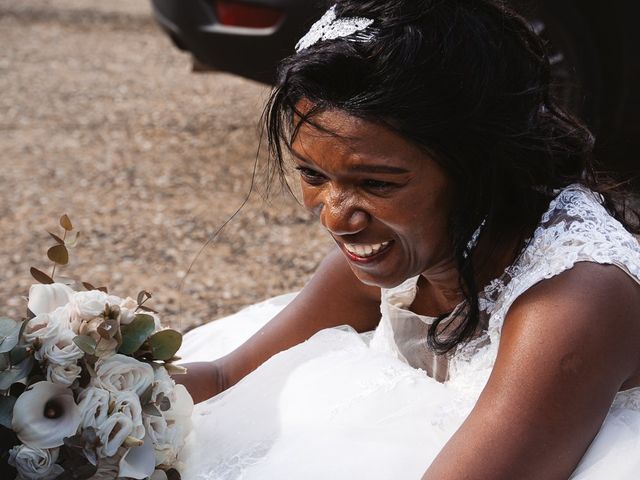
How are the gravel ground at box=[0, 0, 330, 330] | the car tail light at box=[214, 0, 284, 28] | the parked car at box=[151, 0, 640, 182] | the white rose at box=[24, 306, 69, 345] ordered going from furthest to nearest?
the car tail light at box=[214, 0, 284, 28], the parked car at box=[151, 0, 640, 182], the gravel ground at box=[0, 0, 330, 330], the white rose at box=[24, 306, 69, 345]

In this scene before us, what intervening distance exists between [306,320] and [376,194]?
2.21ft

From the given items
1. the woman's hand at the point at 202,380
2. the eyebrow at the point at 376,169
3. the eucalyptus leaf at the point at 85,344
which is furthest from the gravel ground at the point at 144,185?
the eyebrow at the point at 376,169

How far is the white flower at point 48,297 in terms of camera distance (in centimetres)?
174

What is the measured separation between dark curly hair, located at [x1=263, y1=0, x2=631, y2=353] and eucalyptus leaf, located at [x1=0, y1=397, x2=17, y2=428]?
0.72m

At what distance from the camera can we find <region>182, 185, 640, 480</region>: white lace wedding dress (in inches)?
66.6

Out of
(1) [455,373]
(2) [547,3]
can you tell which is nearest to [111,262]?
(2) [547,3]

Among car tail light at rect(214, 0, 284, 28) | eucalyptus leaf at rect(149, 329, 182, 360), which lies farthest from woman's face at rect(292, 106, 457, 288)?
car tail light at rect(214, 0, 284, 28)

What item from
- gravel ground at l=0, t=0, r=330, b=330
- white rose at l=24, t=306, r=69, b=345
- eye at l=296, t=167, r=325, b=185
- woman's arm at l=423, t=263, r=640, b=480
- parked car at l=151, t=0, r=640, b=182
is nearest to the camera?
woman's arm at l=423, t=263, r=640, b=480

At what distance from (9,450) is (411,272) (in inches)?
31.5

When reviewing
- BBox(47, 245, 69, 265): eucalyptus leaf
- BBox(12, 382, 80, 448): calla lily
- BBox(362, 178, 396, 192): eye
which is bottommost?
BBox(12, 382, 80, 448): calla lily

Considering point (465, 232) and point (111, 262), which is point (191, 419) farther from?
point (111, 262)

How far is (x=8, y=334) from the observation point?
5.33 feet

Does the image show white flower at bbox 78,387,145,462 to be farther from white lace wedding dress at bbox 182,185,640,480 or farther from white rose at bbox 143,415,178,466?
white lace wedding dress at bbox 182,185,640,480

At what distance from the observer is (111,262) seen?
445 centimetres
